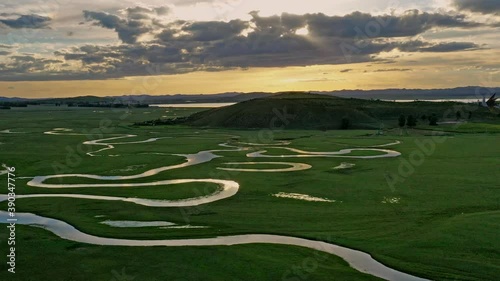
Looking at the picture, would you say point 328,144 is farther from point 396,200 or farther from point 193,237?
point 193,237

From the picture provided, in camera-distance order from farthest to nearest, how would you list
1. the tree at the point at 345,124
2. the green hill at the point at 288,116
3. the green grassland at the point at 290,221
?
the green hill at the point at 288,116 < the tree at the point at 345,124 < the green grassland at the point at 290,221

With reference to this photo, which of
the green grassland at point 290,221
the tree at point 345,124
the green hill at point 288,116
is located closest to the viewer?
the green grassland at point 290,221

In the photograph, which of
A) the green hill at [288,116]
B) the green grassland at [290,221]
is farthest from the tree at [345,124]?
the green grassland at [290,221]

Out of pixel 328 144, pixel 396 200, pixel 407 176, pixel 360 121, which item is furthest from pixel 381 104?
pixel 396 200

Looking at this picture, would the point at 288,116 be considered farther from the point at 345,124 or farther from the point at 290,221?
the point at 290,221

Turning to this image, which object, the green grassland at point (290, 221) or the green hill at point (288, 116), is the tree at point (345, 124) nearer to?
the green hill at point (288, 116)

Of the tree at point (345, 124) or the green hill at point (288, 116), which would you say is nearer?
the tree at point (345, 124)

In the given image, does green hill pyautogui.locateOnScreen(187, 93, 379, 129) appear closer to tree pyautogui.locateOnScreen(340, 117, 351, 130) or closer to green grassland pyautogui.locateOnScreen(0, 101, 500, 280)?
tree pyautogui.locateOnScreen(340, 117, 351, 130)

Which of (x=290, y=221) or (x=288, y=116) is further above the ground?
(x=288, y=116)

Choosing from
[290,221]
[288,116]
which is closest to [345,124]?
[288,116]

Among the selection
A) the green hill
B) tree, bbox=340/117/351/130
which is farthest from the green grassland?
the green hill

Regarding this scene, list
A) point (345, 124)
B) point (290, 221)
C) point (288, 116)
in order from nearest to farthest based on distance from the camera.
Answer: point (290, 221), point (345, 124), point (288, 116)
